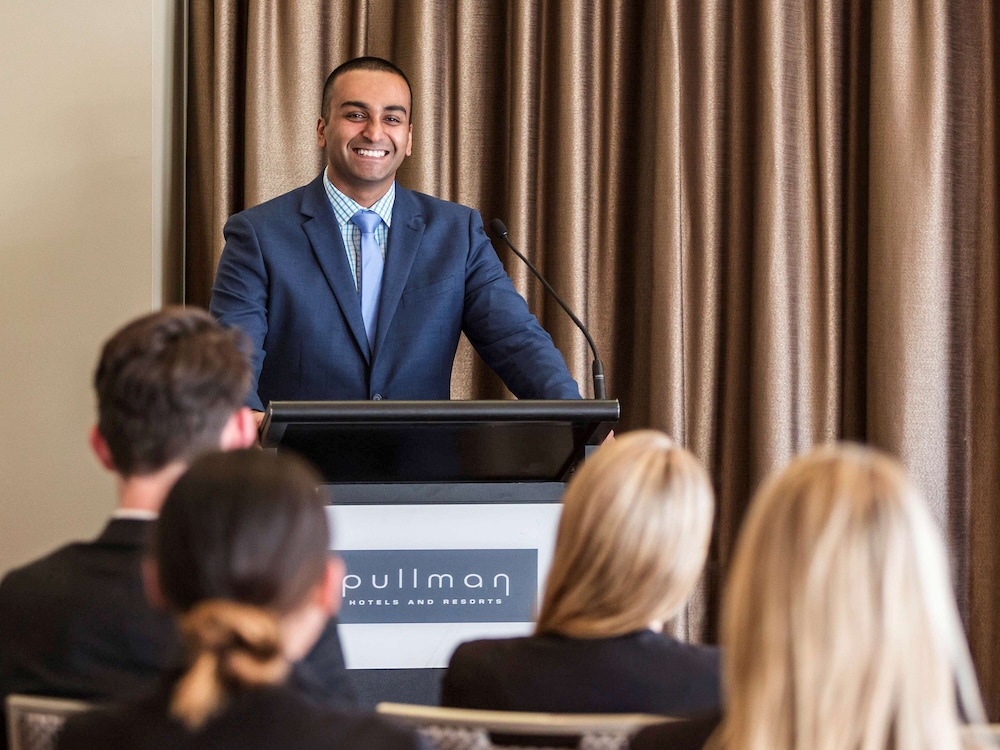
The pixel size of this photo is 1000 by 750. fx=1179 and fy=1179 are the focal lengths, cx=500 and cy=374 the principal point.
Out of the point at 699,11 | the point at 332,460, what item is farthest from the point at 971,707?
the point at 699,11

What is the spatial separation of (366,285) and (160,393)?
1627 mm

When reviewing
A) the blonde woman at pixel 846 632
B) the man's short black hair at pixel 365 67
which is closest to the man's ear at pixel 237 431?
the blonde woman at pixel 846 632

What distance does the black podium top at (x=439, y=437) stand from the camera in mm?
1988

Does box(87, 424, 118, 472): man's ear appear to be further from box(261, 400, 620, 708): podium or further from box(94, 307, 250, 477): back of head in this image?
box(261, 400, 620, 708): podium

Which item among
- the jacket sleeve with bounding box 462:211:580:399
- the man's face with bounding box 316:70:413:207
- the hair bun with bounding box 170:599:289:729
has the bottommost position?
the hair bun with bounding box 170:599:289:729

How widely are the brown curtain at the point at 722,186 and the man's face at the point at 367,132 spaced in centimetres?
43

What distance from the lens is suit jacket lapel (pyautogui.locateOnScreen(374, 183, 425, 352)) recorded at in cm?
291

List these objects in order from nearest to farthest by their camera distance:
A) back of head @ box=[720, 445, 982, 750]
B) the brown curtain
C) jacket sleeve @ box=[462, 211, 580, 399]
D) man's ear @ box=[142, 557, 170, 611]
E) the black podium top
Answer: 1. back of head @ box=[720, 445, 982, 750]
2. man's ear @ box=[142, 557, 170, 611]
3. the black podium top
4. jacket sleeve @ box=[462, 211, 580, 399]
5. the brown curtain

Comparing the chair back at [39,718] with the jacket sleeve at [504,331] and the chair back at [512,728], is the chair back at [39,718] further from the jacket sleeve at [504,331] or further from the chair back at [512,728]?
the jacket sleeve at [504,331]

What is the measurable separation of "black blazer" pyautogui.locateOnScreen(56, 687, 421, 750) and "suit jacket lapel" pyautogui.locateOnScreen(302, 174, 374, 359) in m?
1.93

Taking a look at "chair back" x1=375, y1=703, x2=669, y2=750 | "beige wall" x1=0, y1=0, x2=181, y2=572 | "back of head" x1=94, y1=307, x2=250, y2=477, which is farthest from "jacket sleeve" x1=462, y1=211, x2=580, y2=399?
"chair back" x1=375, y1=703, x2=669, y2=750

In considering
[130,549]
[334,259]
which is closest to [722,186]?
[334,259]

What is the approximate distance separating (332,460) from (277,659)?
1229mm

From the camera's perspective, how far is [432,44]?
348 cm
